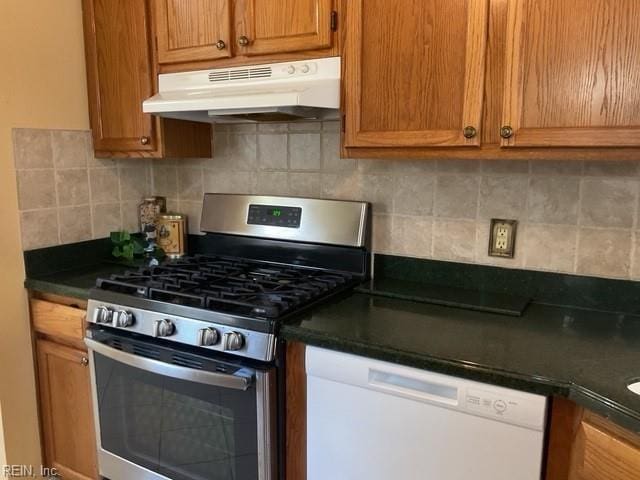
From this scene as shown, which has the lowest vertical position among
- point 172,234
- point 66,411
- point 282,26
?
point 66,411

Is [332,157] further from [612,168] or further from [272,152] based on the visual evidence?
[612,168]

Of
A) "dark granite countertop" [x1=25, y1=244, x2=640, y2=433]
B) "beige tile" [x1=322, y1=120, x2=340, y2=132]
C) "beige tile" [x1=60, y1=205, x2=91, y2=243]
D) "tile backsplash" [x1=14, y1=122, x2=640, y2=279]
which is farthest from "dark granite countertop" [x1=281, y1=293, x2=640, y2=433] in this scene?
"beige tile" [x1=60, y1=205, x2=91, y2=243]

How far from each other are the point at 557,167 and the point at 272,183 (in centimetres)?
106

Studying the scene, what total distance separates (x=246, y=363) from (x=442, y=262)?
0.77m

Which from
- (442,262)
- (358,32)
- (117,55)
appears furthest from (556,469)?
(117,55)

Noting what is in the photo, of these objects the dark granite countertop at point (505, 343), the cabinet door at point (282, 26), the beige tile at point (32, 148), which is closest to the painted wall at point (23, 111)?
the beige tile at point (32, 148)

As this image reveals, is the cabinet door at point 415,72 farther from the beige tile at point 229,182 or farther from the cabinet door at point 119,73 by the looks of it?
the cabinet door at point 119,73

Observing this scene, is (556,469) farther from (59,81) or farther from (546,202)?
(59,81)

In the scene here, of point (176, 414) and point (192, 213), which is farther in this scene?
point (192, 213)

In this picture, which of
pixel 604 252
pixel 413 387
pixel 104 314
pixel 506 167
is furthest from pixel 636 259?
pixel 104 314

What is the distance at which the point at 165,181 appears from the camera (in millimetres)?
2395

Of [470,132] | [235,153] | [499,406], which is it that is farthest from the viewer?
[235,153]

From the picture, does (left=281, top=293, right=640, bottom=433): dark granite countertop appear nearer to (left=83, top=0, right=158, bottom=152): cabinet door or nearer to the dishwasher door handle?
the dishwasher door handle

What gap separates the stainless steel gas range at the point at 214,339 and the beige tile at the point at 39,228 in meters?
0.41
